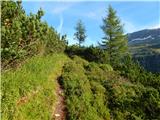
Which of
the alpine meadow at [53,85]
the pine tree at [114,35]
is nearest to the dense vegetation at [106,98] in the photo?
the alpine meadow at [53,85]

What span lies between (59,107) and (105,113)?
3.27m

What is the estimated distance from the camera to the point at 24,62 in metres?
24.0

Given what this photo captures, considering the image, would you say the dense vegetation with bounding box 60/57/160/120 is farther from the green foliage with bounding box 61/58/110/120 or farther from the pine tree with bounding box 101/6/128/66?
the pine tree with bounding box 101/6/128/66

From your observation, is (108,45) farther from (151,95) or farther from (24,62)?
(24,62)

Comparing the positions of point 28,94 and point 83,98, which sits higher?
point 28,94

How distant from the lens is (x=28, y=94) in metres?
20.5

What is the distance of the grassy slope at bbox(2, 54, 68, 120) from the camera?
17.1 meters

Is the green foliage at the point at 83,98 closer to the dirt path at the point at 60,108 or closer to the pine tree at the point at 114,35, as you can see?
the dirt path at the point at 60,108

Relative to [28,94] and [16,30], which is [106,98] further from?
[16,30]

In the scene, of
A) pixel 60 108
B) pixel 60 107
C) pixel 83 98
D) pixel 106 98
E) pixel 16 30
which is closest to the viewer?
pixel 16 30

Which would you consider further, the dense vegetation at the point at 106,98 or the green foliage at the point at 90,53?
the green foliage at the point at 90,53

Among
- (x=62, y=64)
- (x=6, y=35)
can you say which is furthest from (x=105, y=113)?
(x=62, y=64)

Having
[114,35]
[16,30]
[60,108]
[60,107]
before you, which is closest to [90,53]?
[114,35]

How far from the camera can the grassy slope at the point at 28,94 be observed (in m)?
17.1
